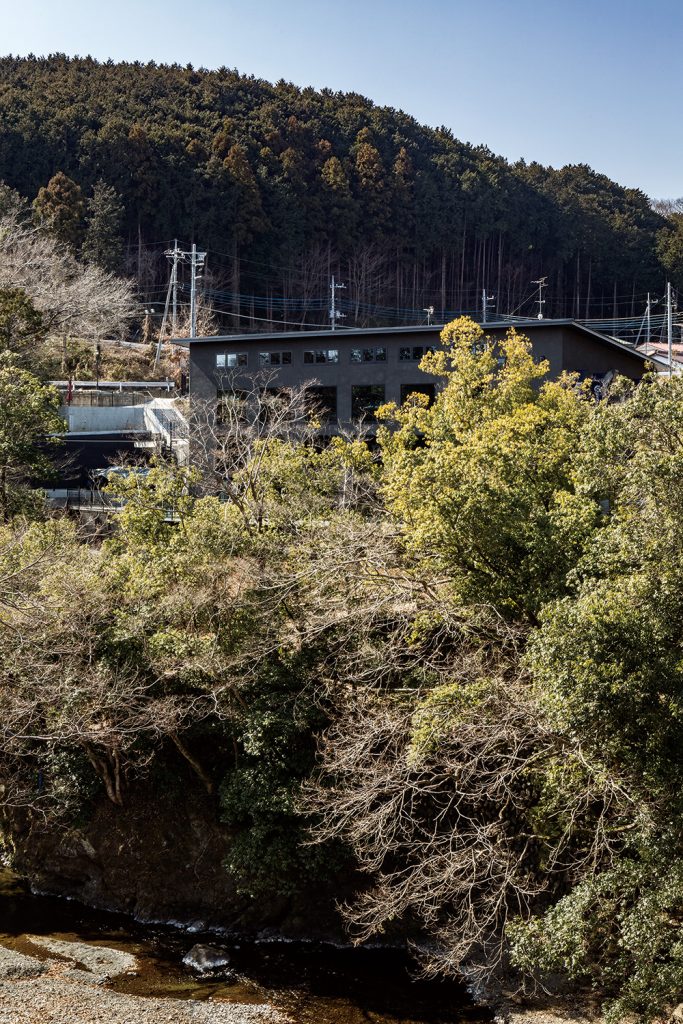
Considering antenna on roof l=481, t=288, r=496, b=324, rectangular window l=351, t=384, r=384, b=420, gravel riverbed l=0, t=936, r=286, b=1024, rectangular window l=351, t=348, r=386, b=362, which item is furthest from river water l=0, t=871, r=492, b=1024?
antenna on roof l=481, t=288, r=496, b=324

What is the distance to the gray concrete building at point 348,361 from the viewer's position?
32500mm

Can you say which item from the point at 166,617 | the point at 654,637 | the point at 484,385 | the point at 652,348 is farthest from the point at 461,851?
the point at 652,348

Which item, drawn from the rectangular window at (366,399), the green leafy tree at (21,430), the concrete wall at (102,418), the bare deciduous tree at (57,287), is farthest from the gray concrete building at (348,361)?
the green leafy tree at (21,430)

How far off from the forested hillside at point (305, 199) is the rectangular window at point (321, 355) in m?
29.9

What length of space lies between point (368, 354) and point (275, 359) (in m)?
3.71

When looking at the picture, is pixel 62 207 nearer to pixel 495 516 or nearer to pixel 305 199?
pixel 305 199

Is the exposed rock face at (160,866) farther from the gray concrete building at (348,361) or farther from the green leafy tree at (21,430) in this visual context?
the gray concrete building at (348,361)

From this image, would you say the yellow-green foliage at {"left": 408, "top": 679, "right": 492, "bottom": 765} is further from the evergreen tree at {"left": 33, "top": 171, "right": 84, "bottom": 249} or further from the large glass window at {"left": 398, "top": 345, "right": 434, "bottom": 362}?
the evergreen tree at {"left": 33, "top": 171, "right": 84, "bottom": 249}

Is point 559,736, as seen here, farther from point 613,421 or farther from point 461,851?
point 613,421

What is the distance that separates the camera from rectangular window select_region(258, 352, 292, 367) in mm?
34531

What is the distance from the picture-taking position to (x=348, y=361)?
111 feet

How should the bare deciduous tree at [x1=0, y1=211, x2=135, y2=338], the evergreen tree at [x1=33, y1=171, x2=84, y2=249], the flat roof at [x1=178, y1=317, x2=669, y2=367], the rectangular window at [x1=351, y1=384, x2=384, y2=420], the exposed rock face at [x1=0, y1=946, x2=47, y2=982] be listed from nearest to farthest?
the exposed rock face at [x1=0, y1=946, x2=47, y2=982]
the flat roof at [x1=178, y1=317, x2=669, y2=367]
the rectangular window at [x1=351, y1=384, x2=384, y2=420]
the bare deciduous tree at [x1=0, y1=211, x2=135, y2=338]
the evergreen tree at [x1=33, y1=171, x2=84, y2=249]

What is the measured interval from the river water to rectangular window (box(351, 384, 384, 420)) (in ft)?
67.5

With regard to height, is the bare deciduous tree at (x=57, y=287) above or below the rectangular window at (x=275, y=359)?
above
